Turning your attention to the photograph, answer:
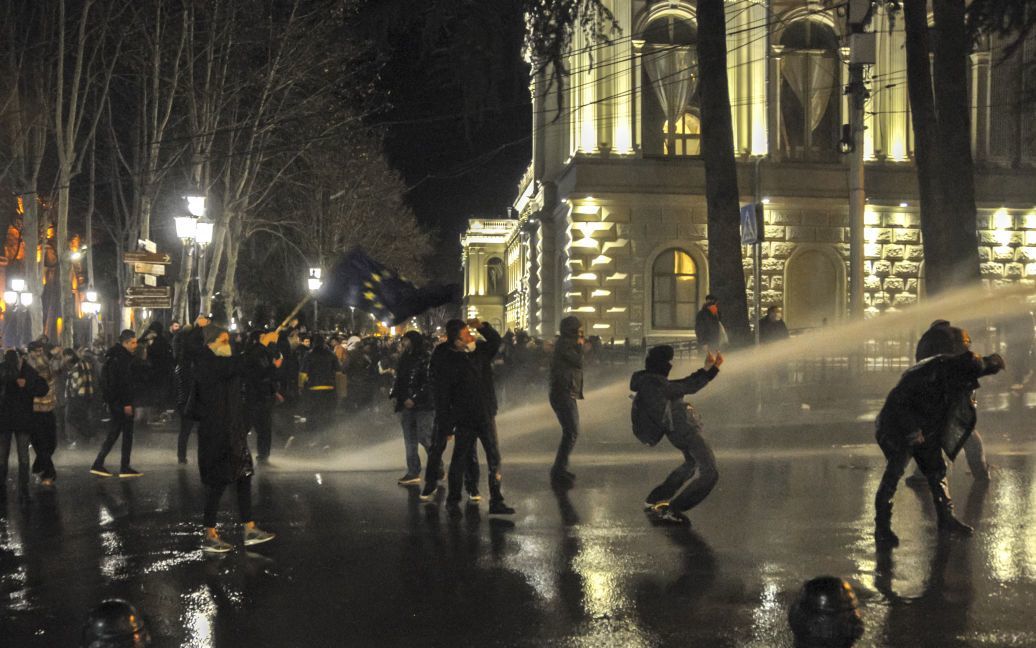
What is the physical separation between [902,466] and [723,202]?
42.0 feet

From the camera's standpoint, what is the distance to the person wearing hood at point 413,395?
1347 cm

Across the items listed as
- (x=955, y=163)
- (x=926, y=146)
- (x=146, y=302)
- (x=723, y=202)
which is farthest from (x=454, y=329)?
(x=146, y=302)

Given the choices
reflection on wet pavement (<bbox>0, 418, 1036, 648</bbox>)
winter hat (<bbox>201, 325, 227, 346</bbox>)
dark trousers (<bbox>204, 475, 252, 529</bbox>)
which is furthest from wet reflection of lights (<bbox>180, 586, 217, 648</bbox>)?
winter hat (<bbox>201, 325, 227, 346</bbox>)

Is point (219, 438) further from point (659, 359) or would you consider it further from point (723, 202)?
point (723, 202)

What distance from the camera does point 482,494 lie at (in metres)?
12.7

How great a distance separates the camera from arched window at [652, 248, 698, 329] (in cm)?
3659

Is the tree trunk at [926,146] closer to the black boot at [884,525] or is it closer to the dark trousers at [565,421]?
the dark trousers at [565,421]

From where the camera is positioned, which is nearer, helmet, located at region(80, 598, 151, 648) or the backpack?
helmet, located at region(80, 598, 151, 648)

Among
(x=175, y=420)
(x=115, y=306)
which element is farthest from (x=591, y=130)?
(x=115, y=306)

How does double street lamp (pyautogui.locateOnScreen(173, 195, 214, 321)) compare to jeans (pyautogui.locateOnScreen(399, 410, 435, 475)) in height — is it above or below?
above

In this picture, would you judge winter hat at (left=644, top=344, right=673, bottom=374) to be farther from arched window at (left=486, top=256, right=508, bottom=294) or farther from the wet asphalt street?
arched window at (left=486, top=256, right=508, bottom=294)

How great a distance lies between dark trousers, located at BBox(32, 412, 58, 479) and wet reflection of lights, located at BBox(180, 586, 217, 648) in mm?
6542

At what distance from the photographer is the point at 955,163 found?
19281 millimetres

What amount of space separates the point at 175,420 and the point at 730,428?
11359 mm
